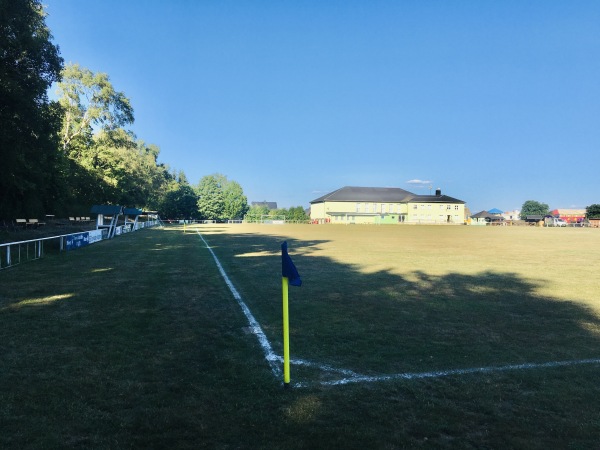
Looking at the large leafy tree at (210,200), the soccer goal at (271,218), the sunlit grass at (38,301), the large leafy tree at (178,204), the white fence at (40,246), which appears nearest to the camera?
the sunlit grass at (38,301)

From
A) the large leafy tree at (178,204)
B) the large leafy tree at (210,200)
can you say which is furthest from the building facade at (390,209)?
the large leafy tree at (178,204)

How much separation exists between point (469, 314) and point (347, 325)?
8.77 feet

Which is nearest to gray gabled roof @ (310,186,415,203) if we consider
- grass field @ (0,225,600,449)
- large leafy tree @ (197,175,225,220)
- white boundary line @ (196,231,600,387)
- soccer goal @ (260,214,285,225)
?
soccer goal @ (260,214,285,225)

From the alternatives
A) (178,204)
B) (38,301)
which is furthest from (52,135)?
(178,204)

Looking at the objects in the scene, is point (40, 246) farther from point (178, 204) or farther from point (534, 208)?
point (534, 208)

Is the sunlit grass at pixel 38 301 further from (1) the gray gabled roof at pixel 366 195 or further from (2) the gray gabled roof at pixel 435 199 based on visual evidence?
(2) the gray gabled roof at pixel 435 199

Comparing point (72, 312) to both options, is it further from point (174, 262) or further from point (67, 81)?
point (67, 81)

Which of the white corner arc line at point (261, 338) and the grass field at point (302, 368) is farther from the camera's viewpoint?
the white corner arc line at point (261, 338)

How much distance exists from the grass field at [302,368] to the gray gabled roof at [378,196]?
103 m

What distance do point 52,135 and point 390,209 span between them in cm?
9635

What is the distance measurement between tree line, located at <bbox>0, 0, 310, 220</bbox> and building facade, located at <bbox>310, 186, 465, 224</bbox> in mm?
48341

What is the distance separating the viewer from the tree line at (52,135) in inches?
777

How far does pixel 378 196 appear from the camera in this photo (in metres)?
116

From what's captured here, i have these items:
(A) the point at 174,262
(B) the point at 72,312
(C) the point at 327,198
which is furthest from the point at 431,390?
(C) the point at 327,198
